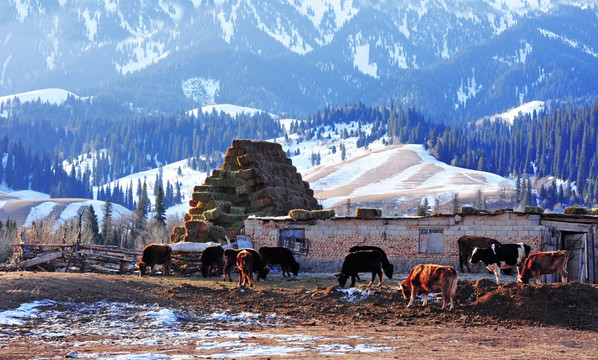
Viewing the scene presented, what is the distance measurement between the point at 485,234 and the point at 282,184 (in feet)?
58.4

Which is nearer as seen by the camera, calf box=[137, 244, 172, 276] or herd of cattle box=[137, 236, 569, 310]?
herd of cattle box=[137, 236, 569, 310]

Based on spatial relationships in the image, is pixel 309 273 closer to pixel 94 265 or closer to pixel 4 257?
pixel 94 265

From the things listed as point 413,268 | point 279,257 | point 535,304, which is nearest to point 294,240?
point 279,257

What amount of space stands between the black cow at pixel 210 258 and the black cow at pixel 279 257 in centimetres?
191

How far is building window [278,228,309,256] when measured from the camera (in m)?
39.2

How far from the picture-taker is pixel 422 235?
3753cm

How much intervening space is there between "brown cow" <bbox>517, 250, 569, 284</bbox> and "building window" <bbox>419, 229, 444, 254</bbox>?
9.15m

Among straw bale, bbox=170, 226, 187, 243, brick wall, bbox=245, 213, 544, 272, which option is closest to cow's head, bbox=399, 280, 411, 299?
brick wall, bbox=245, 213, 544, 272

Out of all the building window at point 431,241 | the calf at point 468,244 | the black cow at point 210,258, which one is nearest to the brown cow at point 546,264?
the calf at point 468,244

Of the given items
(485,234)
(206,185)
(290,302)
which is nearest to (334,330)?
(290,302)

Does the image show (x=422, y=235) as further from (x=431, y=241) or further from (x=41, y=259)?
(x=41, y=259)

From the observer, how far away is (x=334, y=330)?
21.5 meters

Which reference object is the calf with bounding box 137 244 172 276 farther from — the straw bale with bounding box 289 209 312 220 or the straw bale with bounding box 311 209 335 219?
the straw bale with bounding box 311 209 335 219

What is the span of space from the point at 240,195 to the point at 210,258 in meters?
13.2
